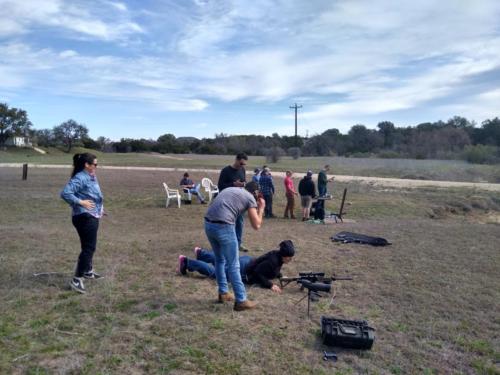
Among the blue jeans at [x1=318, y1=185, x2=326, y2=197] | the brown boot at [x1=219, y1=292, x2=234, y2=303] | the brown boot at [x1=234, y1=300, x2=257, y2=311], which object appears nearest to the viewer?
the brown boot at [x1=234, y1=300, x2=257, y2=311]

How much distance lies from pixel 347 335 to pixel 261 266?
1.85 m

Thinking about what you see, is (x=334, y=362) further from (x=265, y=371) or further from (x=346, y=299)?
(x=346, y=299)

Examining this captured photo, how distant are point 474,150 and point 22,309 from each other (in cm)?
5244

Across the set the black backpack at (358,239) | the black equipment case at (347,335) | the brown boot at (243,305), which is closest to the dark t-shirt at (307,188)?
the black backpack at (358,239)

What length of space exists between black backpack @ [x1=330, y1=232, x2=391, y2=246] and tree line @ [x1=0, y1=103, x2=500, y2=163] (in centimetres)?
5568

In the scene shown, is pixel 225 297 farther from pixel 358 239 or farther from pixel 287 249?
pixel 358 239

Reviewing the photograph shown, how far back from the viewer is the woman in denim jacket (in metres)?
5.06

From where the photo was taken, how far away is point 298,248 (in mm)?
8094

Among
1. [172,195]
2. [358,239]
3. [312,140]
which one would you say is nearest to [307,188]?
[358,239]

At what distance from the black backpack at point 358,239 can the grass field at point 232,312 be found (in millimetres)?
242

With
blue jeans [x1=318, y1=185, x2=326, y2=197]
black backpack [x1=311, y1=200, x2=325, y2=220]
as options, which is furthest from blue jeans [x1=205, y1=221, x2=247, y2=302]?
blue jeans [x1=318, y1=185, x2=326, y2=197]

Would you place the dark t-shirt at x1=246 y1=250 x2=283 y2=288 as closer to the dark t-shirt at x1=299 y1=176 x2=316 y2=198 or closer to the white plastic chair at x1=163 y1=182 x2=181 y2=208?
the dark t-shirt at x1=299 y1=176 x2=316 y2=198

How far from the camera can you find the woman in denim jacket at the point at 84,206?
5.06 metres

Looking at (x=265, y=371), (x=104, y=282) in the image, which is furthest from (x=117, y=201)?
(x=265, y=371)
